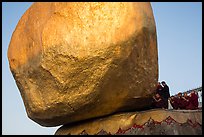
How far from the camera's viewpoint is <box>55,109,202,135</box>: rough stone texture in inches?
205

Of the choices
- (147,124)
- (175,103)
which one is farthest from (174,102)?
(147,124)

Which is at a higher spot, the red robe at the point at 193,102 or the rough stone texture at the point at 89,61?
the rough stone texture at the point at 89,61

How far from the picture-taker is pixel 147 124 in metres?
5.23

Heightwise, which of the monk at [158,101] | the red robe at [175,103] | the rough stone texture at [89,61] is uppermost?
the rough stone texture at [89,61]

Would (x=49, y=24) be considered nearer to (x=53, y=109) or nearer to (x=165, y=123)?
(x=53, y=109)

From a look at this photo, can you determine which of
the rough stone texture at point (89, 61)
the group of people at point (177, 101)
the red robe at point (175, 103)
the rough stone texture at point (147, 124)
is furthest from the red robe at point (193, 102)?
the rough stone texture at point (89, 61)

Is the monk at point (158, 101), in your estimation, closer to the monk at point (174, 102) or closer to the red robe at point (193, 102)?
the monk at point (174, 102)

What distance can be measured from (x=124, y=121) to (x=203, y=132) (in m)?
1.21

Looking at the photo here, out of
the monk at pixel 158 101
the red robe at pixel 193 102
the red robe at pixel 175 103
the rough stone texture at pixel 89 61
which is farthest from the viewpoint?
the red robe at pixel 175 103

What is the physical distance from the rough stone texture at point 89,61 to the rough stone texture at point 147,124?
0.17 meters

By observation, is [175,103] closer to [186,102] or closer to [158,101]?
[186,102]

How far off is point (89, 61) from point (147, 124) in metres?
1.23

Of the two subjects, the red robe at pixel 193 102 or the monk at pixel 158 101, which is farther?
the red robe at pixel 193 102

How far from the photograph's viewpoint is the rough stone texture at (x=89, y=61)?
5.17 m
